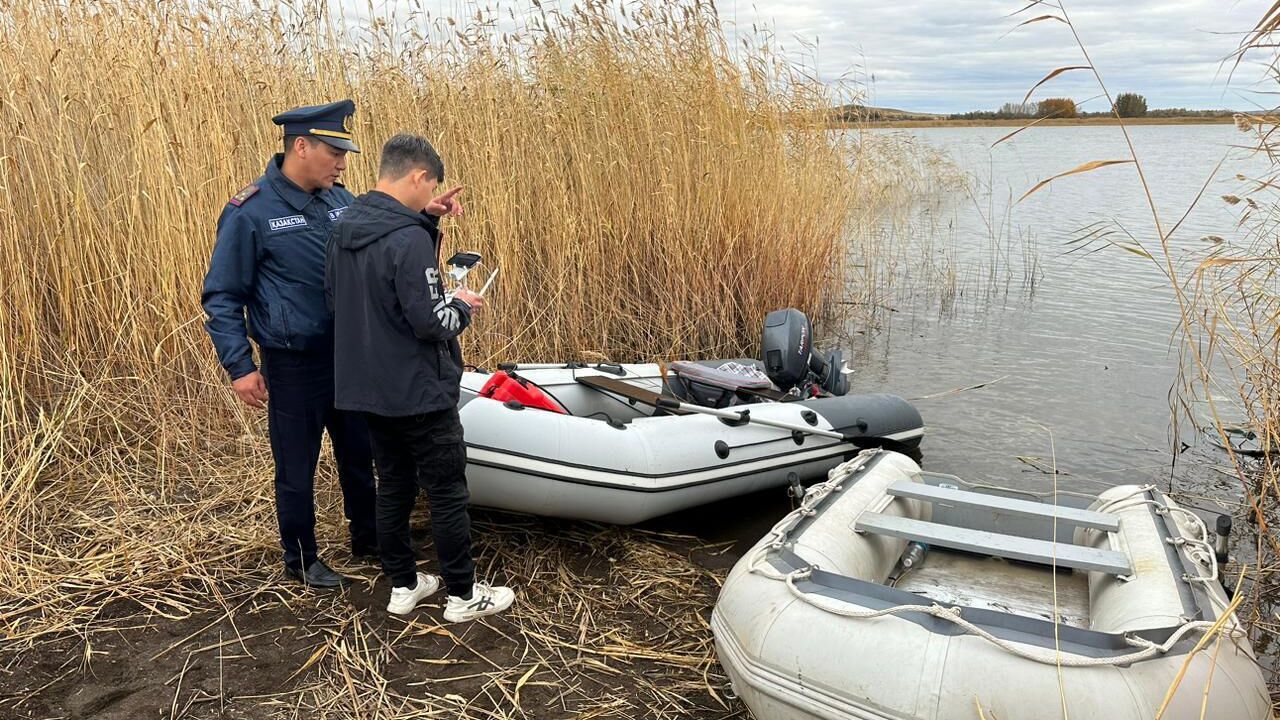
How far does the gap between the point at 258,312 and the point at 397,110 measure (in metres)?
2.45

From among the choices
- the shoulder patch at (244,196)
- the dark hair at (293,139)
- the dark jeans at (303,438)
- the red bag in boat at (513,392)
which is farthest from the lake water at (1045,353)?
the shoulder patch at (244,196)

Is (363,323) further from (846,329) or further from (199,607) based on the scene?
(846,329)

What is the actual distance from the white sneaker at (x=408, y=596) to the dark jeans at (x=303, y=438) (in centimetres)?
37

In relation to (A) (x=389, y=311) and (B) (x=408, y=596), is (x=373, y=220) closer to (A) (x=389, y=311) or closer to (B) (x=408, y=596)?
(A) (x=389, y=311)

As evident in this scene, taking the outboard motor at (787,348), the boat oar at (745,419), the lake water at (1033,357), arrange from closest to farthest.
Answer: the boat oar at (745,419) < the outboard motor at (787,348) < the lake water at (1033,357)

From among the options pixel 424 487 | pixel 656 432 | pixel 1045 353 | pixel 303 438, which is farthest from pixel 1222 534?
pixel 1045 353

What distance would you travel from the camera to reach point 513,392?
3592mm

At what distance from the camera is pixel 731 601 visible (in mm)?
2398

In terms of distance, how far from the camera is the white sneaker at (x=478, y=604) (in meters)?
2.87

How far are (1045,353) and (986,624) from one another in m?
5.58

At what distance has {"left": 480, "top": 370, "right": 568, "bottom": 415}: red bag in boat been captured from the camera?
359cm

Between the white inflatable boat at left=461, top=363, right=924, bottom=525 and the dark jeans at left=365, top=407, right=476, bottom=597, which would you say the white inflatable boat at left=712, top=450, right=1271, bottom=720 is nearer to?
the white inflatable boat at left=461, top=363, right=924, bottom=525

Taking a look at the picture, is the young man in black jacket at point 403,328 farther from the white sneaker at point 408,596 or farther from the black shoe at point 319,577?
the black shoe at point 319,577

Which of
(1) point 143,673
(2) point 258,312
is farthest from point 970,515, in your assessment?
(1) point 143,673
